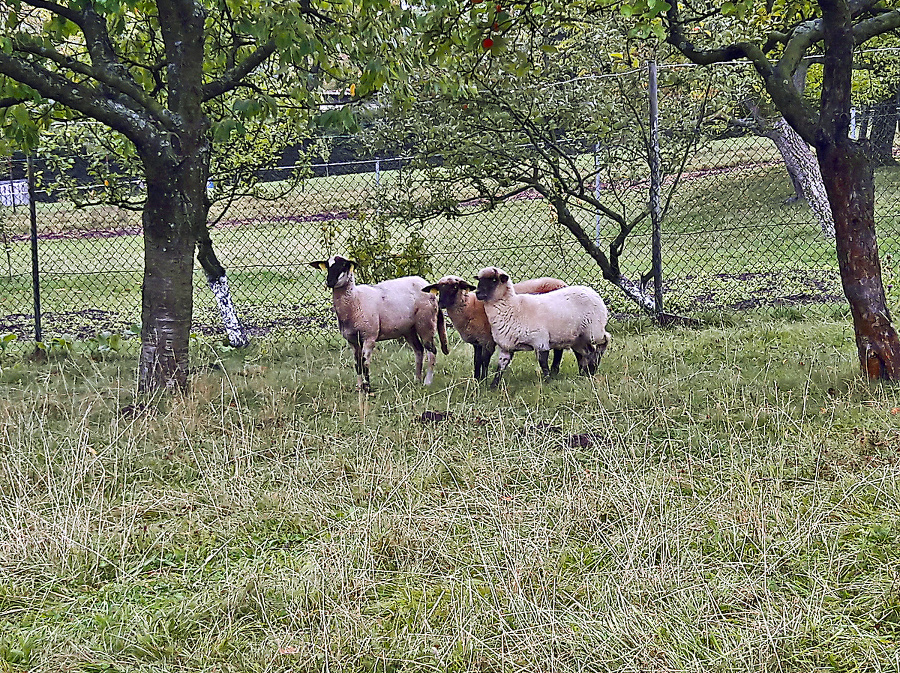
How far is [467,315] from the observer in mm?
6719

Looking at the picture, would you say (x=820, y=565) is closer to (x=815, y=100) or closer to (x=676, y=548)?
(x=676, y=548)

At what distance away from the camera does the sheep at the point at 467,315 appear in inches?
259

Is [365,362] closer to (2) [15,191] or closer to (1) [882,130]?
(2) [15,191]

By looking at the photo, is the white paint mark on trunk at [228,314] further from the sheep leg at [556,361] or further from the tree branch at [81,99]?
the sheep leg at [556,361]

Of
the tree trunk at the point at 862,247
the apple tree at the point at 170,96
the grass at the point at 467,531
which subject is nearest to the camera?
the grass at the point at 467,531

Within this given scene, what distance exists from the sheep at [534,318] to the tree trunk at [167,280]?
2.19 m

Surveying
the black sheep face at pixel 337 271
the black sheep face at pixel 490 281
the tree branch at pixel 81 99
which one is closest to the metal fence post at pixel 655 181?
the black sheep face at pixel 490 281

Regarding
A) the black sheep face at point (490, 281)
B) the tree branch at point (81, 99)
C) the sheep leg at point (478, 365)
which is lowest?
the sheep leg at point (478, 365)

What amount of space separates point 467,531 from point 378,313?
10.1 ft

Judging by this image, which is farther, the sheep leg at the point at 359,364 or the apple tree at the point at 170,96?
the sheep leg at the point at 359,364

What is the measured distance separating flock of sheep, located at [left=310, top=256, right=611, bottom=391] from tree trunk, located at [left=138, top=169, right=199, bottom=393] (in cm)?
107

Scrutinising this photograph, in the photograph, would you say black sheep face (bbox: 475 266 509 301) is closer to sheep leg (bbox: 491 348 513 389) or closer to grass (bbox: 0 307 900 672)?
sheep leg (bbox: 491 348 513 389)

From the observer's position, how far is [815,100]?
10227 millimetres

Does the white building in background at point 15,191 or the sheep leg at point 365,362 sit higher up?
the white building in background at point 15,191
